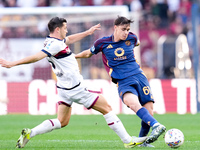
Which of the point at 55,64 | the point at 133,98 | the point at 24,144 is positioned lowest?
the point at 24,144

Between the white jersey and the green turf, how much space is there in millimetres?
964

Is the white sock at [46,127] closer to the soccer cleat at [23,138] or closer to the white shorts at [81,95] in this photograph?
the soccer cleat at [23,138]

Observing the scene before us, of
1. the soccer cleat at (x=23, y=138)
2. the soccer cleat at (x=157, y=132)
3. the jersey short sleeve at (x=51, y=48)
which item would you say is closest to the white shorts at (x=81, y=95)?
the jersey short sleeve at (x=51, y=48)

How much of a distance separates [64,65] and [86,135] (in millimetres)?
2668

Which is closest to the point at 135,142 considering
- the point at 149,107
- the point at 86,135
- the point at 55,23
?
the point at 149,107

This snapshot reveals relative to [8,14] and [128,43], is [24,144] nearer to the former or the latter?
[128,43]

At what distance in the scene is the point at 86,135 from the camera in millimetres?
9273

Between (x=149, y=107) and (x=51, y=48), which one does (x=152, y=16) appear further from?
(x=51, y=48)

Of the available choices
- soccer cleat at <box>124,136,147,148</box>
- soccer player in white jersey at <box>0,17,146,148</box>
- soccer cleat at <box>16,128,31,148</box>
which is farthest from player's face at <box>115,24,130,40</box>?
soccer cleat at <box>16,128,31,148</box>

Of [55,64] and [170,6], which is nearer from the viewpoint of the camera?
[55,64]

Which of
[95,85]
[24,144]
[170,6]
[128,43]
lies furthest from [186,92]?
[24,144]

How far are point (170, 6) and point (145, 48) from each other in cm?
264

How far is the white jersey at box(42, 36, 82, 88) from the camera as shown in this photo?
271 inches

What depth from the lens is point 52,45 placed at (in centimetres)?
680
